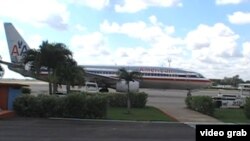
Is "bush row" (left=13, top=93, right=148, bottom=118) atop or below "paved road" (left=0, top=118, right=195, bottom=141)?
atop

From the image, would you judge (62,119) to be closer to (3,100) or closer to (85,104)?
(85,104)

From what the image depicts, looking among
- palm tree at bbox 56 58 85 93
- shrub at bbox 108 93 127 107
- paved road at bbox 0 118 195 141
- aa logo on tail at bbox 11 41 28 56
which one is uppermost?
aa logo on tail at bbox 11 41 28 56

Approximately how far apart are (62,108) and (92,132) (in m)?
7.28

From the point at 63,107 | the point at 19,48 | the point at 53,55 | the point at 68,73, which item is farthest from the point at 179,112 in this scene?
the point at 19,48

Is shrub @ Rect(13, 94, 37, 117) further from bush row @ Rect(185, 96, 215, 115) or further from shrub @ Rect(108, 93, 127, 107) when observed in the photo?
bush row @ Rect(185, 96, 215, 115)

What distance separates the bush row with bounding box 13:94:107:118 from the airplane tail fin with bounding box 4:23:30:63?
30588 millimetres

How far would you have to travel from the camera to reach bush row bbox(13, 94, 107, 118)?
80.8 ft

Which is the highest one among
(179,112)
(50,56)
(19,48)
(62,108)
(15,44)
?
(15,44)

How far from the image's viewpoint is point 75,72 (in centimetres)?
3828

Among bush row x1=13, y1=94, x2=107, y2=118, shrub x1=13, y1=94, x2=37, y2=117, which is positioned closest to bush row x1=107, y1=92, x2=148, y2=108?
Answer: bush row x1=13, y1=94, x2=107, y2=118

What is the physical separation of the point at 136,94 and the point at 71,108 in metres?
11.8

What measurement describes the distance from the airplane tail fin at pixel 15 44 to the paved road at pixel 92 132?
34698 mm

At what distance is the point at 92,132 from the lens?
1780cm

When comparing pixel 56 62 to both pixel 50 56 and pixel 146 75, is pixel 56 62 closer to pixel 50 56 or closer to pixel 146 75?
pixel 50 56
